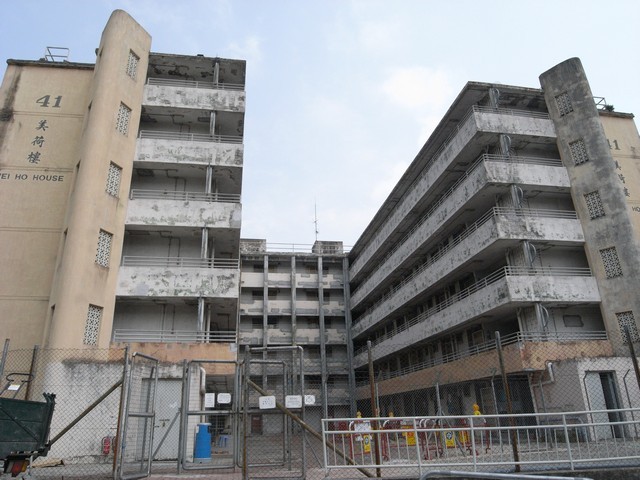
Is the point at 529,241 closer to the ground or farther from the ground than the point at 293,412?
farther from the ground

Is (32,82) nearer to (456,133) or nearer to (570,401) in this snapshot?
(456,133)

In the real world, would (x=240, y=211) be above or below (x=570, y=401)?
above

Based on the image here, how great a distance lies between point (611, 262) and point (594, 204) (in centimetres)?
306

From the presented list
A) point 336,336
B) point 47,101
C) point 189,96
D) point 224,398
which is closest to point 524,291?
point 224,398

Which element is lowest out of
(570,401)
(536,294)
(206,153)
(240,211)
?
Result: (570,401)

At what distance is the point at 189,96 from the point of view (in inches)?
1022

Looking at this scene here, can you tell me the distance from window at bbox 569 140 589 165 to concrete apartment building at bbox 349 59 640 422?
0.18 ft

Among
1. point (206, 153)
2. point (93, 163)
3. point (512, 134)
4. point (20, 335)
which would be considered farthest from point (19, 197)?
point (512, 134)

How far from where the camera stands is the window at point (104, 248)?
69.8ft

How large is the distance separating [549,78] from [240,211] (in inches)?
728

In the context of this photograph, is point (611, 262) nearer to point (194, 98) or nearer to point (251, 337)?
point (194, 98)

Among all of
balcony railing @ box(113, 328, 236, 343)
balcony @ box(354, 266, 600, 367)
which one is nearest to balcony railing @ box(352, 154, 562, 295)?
balcony @ box(354, 266, 600, 367)

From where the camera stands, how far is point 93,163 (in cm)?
2148

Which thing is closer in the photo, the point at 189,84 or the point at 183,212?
the point at 183,212
